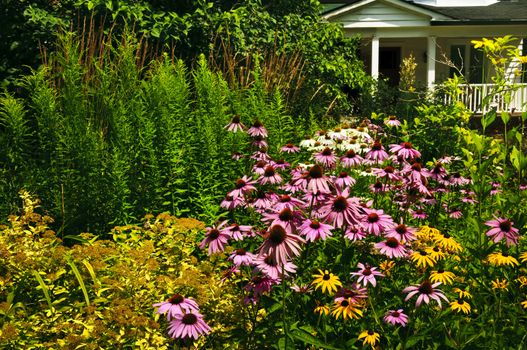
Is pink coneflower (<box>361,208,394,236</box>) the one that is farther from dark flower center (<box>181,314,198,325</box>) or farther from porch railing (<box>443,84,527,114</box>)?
porch railing (<box>443,84,527,114</box>)

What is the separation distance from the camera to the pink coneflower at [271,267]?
6.75 feet

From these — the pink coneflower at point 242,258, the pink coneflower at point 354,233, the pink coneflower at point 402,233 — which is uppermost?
the pink coneflower at point 354,233

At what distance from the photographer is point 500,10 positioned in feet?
60.1

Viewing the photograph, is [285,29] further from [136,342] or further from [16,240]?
[136,342]

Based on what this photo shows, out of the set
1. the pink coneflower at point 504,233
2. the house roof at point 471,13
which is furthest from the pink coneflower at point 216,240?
the house roof at point 471,13

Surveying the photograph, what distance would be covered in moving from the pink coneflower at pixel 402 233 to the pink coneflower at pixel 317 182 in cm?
38

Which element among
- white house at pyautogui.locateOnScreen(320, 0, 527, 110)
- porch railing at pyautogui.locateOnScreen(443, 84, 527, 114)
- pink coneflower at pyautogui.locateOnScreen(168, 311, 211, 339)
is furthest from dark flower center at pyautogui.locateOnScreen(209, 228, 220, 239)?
white house at pyautogui.locateOnScreen(320, 0, 527, 110)

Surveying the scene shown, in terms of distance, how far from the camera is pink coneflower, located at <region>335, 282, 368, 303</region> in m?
2.29

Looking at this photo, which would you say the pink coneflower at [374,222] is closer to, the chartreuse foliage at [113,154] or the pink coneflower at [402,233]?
the pink coneflower at [402,233]

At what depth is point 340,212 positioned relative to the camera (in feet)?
→ 7.31

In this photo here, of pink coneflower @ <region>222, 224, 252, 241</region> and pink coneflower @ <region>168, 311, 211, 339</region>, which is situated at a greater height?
pink coneflower @ <region>222, 224, 252, 241</region>

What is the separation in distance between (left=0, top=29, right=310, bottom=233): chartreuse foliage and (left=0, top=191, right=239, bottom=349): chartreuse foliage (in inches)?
30.4

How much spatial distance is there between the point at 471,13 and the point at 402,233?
57.3 feet

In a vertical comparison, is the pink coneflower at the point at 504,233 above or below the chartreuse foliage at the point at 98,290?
above
